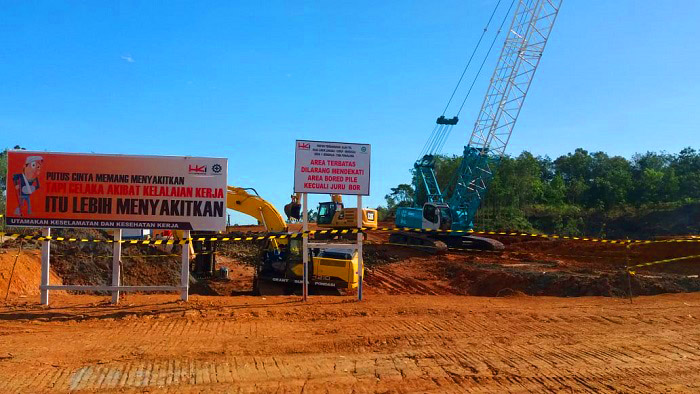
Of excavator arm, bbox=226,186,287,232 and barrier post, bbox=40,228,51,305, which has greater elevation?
excavator arm, bbox=226,186,287,232

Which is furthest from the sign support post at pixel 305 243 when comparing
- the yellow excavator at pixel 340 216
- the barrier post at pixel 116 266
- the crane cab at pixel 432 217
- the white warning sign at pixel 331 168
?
the crane cab at pixel 432 217

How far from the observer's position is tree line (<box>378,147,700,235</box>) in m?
48.4

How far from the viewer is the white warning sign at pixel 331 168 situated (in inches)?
465

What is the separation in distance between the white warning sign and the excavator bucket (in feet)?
→ 15.4

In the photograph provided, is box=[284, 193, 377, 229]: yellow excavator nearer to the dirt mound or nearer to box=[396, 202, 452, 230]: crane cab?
box=[396, 202, 452, 230]: crane cab

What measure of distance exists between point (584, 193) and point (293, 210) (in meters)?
52.7

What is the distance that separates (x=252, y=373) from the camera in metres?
6.37

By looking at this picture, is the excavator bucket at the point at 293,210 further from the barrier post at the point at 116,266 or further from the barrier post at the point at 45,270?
the barrier post at the point at 45,270

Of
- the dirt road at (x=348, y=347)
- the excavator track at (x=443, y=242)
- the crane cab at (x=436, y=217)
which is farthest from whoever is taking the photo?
the crane cab at (x=436, y=217)

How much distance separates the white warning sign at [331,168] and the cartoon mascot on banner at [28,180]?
5204 mm

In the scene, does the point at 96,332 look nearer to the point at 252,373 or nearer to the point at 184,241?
the point at 184,241

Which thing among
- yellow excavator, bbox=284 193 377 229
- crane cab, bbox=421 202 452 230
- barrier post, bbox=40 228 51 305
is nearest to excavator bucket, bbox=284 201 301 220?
barrier post, bbox=40 228 51 305

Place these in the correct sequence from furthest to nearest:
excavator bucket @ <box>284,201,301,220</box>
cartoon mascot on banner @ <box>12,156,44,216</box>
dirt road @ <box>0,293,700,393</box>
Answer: excavator bucket @ <box>284,201,301,220</box> < cartoon mascot on banner @ <box>12,156,44,216</box> < dirt road @ <box>0,293,700,393</box>

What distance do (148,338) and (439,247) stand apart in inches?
1008
